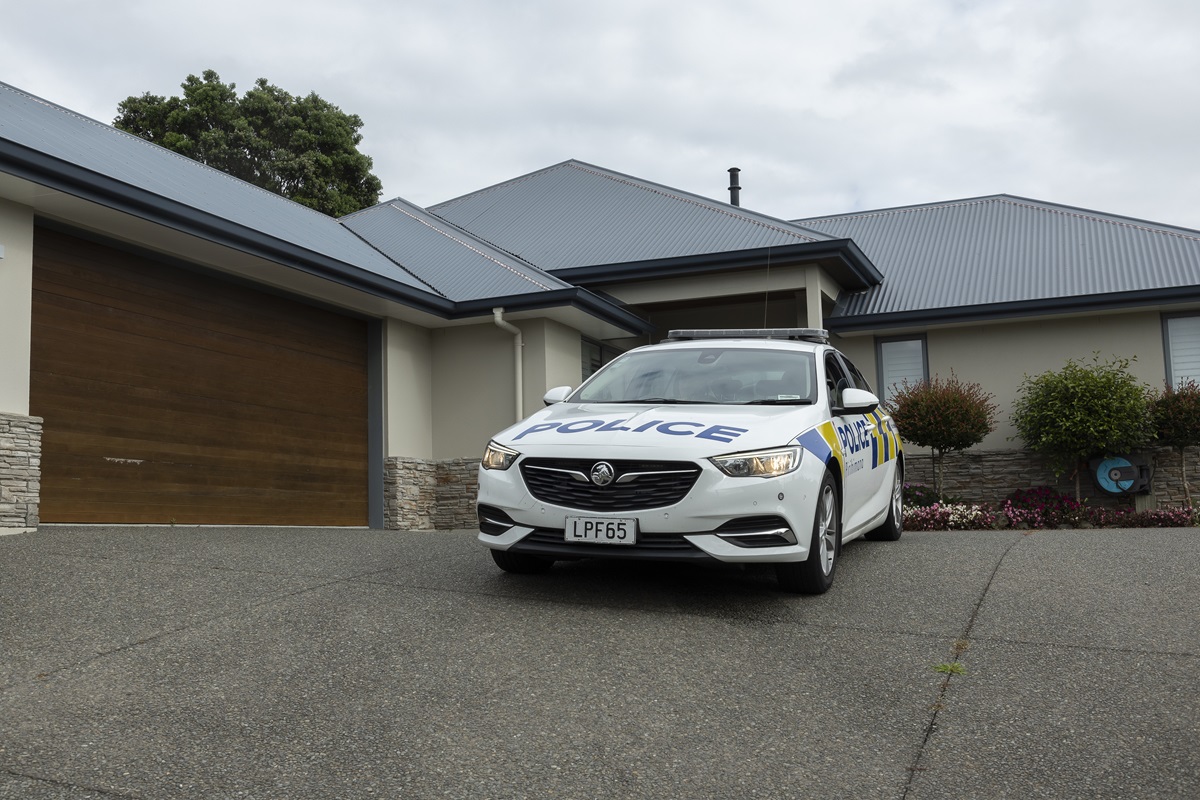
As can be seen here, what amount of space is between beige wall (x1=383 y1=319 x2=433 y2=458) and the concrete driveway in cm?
710

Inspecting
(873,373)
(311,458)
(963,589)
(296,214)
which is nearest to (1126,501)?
(873,373)

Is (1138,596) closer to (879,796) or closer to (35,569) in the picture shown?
(879,796)

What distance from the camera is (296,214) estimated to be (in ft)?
49.0

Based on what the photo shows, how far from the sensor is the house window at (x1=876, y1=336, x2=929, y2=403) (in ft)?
55.6

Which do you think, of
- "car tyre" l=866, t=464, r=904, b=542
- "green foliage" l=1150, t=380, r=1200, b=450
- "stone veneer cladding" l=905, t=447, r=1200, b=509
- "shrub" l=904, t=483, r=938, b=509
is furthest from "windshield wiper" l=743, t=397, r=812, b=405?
"green foliage" l=1150, t=380, r=1200, b=450

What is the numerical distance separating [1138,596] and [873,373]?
11058 millimetres

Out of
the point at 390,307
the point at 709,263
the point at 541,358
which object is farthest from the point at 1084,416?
the point at 390,307

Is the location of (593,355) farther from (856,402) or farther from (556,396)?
(856,402)

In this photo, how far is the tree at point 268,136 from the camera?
32.4m

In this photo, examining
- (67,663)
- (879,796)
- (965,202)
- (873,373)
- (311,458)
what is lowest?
(879,796)

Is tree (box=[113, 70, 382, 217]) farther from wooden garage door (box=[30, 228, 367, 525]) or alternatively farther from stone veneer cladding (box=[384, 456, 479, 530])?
wooden garage door (box=[30, 228, 367, 525])

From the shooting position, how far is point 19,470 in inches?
344

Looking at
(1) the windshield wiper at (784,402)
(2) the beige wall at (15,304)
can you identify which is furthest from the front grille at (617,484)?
(2) the beige wall at (15,304)

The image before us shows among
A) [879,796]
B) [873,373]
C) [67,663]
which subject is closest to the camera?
[879,796]
